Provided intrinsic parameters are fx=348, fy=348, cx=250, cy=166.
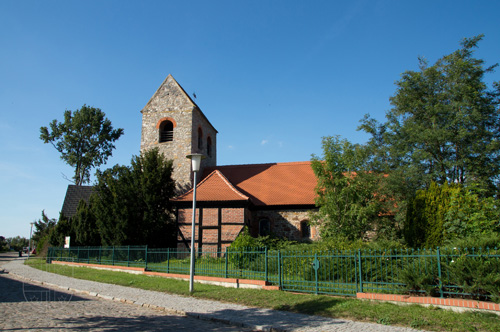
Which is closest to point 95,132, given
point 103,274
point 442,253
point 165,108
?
point 165,108

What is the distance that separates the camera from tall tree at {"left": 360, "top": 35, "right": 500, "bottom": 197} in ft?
51.2

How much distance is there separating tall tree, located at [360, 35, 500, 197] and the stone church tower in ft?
37.7

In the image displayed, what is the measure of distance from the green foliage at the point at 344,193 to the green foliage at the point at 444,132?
168 centimetres

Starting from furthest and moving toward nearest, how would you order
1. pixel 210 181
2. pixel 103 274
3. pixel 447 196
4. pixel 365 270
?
pixel 210 181 < pixel 103 274 < pixel 447 196 < pixel 365 270

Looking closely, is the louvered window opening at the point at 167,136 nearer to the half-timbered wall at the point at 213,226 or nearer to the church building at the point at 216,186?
the church building at the point at 216,186

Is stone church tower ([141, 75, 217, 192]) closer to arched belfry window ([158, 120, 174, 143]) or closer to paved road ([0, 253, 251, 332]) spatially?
arched belfry window ([158, 120, 174, 143])

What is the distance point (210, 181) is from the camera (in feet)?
65.5

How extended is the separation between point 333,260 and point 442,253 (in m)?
3.08

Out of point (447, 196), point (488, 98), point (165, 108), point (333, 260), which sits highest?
point (165, 108)

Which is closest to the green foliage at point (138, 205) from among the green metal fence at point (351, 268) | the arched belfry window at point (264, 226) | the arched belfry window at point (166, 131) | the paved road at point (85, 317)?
the green metal fence at point (351, 268)

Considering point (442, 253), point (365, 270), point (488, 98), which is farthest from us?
point (488, 98)

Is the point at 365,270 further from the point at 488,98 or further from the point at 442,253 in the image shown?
the point at 488,98

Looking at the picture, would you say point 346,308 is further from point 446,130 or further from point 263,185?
point 263,185

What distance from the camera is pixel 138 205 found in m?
19.2
